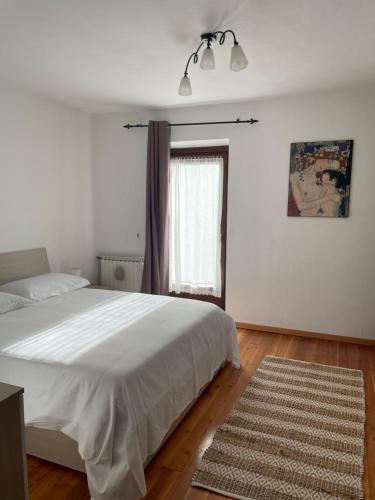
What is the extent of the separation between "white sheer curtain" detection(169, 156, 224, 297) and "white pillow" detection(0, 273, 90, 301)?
1394 millimetres

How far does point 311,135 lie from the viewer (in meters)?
3.76

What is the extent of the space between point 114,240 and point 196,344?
8.39 ft

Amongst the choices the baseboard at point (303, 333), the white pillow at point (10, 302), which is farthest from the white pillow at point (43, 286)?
the baseboard at point (303, 333)

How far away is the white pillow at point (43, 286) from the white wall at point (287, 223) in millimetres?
1398

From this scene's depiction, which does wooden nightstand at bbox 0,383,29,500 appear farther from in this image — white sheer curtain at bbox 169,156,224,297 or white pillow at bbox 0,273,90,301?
white sheer curtain at bbox 169,156,224,297

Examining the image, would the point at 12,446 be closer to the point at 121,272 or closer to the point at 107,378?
the point at 107,378

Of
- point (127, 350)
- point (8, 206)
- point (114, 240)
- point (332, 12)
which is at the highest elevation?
point (332, 12)

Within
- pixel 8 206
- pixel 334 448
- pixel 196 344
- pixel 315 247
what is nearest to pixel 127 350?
pixel 196 344

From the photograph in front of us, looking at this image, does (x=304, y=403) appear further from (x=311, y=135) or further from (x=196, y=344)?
(x=311, y=135)

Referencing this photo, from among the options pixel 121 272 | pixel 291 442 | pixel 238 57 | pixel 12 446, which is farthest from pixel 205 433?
pixel 121 272

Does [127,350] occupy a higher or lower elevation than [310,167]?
lower

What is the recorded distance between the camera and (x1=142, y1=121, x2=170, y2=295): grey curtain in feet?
13.9

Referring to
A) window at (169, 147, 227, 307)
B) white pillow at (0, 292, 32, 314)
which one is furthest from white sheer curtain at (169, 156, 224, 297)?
white pillow at (0, 292, 32, 314)

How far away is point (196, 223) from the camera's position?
4.47 metres
